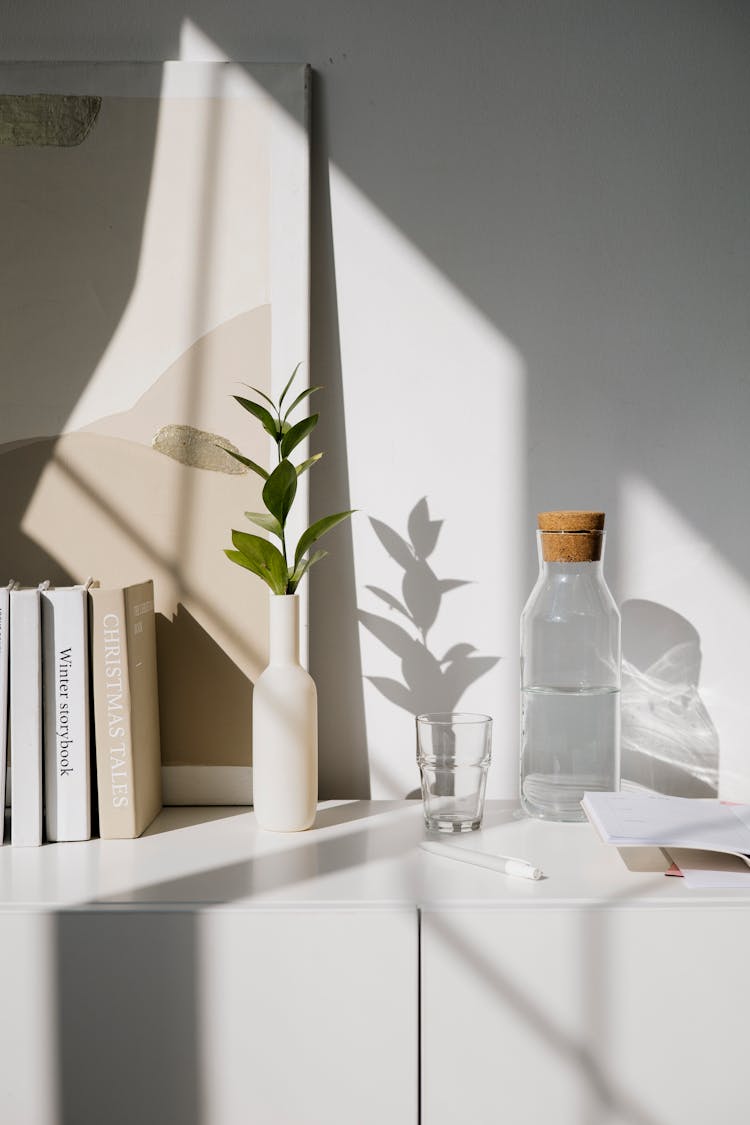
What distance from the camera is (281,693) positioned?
111 centimetres

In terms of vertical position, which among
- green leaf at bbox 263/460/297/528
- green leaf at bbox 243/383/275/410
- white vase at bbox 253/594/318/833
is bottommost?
white vase at bbox 253/594/318/833

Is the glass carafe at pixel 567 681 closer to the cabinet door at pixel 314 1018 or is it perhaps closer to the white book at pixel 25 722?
Answer: the cabinet door at pixel 314 1018

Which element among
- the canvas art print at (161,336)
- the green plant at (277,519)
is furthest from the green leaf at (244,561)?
the canvas art print at (161,336)

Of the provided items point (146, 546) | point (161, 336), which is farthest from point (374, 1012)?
point (161, 336)

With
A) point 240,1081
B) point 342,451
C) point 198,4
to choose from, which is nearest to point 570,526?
point 342,451

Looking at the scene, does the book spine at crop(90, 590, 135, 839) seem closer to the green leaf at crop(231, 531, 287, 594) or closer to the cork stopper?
the green leaf at crop(231, 531, 287, 594)

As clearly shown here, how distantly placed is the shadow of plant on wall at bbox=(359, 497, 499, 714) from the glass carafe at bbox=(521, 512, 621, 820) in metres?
0.11

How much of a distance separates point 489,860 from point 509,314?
74 cm

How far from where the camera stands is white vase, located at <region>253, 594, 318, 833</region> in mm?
1112

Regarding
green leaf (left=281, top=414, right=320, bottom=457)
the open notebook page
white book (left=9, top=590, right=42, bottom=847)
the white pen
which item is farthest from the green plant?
the open notebook page

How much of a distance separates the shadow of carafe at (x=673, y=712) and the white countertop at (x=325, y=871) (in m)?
0.22

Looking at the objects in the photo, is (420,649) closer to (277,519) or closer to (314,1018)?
(277,519)

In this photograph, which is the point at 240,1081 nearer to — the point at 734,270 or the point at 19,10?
the point at 734,270

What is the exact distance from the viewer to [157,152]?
127 centimetres
